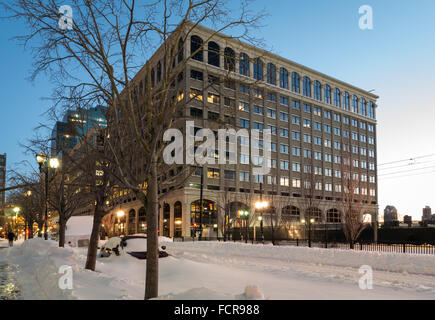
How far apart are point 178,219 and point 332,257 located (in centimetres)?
4519

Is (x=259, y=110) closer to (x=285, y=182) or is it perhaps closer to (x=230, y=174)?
(x=230, y=174)

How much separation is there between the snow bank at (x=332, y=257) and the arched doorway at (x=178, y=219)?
32.8 metres

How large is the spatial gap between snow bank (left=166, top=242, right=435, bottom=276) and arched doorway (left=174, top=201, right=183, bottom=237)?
108 ft

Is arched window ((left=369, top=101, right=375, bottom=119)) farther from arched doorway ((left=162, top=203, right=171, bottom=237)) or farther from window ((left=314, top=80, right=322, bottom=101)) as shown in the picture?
arched doorway ((left=162, top=203, right=171, bottom=237))

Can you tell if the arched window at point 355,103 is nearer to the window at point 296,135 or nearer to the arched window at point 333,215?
the window at point 296,135

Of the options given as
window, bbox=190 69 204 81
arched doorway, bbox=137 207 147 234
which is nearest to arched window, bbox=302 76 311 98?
window, bbox=190 69 204 81

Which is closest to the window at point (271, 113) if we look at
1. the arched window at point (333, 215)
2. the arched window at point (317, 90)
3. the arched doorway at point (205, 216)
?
the arched window at point (317, 90)

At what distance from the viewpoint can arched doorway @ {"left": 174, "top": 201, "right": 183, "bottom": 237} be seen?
2470 inches

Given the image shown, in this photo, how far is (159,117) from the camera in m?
9.02

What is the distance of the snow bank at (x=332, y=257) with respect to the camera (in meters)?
16.8

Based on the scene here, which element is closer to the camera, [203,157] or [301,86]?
[203,157]
